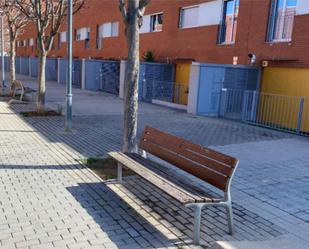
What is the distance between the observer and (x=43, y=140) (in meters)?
8.22

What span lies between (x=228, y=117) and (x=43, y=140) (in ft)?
26.5

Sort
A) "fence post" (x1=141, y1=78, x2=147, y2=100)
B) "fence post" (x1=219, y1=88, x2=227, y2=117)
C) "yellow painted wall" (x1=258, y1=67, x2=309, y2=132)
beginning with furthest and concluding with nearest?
"fence post" (x1=141, y1=78, x2=147, y2=100) < "fence post" (x1=219, y1=88, x2=227, y2=117) < "yellow painted wall" (x1=258, y1=67, x2=309, y2=132)

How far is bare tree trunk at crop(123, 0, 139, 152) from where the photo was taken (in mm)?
6078

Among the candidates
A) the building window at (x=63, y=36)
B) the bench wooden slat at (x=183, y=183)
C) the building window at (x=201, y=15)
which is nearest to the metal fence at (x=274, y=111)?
the building window at (x=201, y=15)

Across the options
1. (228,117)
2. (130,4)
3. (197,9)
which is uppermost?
(197,9)

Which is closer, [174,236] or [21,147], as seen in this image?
[174,236]

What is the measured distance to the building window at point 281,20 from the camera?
13094 millimetres

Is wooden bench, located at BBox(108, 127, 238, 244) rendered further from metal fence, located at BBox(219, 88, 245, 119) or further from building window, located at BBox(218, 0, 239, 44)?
building window, located at BBox(218, 0, 239, 44)

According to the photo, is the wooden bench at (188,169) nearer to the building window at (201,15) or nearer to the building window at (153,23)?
the building window at (201,15)

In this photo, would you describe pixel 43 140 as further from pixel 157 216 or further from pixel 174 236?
pixel 174 236

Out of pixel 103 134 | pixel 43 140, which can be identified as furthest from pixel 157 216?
pixel 103 134

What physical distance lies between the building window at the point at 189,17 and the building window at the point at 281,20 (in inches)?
205

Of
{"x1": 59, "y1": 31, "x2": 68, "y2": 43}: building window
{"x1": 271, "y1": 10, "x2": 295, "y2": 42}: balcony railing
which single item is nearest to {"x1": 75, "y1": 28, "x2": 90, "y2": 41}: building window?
{"x1": 59, "y1": 31, "x2": 68, "y2": 43}: building window

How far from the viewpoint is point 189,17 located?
19.2m
